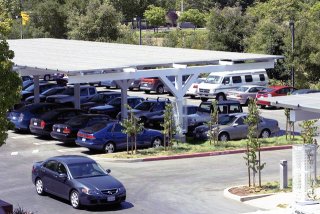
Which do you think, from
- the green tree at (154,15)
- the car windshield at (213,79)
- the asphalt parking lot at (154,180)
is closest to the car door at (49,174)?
the asphalt parking lot at (154,180)

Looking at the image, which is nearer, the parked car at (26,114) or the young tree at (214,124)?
the young tree at (214,124)

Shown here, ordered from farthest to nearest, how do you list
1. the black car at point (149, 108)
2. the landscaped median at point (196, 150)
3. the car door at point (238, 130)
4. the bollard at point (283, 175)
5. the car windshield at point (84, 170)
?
1. the black car at point (149, 108)
2. the car door at point (238, 130)
3. the landscaped median at point (196, 150)
4. the bollard at point (283, 175)
5. the car windshield at point (84, 170)

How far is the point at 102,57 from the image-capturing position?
1435 inches

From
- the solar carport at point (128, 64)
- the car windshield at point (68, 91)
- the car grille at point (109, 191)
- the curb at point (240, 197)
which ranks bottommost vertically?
the curb at point (240, 197)

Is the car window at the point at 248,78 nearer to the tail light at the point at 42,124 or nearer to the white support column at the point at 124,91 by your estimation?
the white support column at the point at 124,91

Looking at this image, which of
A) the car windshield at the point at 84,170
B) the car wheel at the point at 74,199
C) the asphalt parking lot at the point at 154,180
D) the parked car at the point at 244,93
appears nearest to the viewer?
the car wheel at the point at 74,199

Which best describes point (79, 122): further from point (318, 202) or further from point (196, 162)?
point (318, 202)

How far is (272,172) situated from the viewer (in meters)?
26.7

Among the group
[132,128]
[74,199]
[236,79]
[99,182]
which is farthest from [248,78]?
[74,199]

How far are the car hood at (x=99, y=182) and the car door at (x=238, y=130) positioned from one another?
40.6 feet

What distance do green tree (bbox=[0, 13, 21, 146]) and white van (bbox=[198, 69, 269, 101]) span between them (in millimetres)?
30992

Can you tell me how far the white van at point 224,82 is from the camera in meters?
48.3

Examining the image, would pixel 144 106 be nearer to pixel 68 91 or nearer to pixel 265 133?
pixel 265 133

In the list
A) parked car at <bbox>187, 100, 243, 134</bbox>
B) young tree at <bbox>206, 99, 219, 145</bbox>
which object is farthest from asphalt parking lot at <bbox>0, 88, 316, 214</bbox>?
parked car at <bbox>187, 100, 243, 134</bbox>
